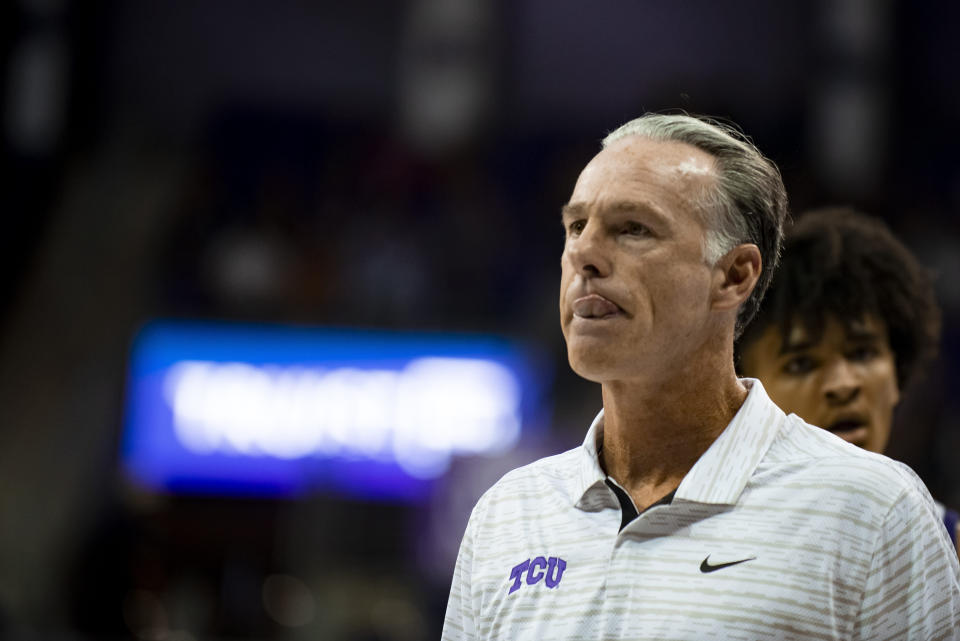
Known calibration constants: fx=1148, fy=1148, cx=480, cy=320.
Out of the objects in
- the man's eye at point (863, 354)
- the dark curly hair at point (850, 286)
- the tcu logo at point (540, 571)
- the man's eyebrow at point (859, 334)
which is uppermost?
the dark curly hair at point (850, 286)

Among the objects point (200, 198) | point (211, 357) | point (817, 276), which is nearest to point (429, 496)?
point (211, 357)

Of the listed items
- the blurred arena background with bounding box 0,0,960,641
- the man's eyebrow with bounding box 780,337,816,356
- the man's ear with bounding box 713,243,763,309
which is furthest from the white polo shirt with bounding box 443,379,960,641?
the blurred arena background with bounding box 0,0,960,641

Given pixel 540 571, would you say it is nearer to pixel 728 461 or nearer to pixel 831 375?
pixel 728 461

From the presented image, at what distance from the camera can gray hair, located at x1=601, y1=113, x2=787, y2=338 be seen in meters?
1.72

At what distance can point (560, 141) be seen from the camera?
9.73 metres

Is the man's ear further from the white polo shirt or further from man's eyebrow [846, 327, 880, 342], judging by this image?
man's eyebrow [846, 327, 880, 342]

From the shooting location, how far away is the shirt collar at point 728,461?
1601mm

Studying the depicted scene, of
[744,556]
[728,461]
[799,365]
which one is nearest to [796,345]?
[799,365]

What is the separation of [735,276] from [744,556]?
437 millimetres

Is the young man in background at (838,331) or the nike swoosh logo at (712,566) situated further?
the young man in background at (838,331)

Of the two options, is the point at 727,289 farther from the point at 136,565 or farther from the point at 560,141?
the point at 560,141

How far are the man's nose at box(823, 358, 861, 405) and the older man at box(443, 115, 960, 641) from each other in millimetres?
361

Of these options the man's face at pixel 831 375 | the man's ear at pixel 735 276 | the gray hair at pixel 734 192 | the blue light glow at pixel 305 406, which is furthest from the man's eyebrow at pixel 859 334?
the blue light glow at pixel 305 406

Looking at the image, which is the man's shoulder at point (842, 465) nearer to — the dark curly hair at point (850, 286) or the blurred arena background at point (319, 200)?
the dark curly hair at point (850, 286)
